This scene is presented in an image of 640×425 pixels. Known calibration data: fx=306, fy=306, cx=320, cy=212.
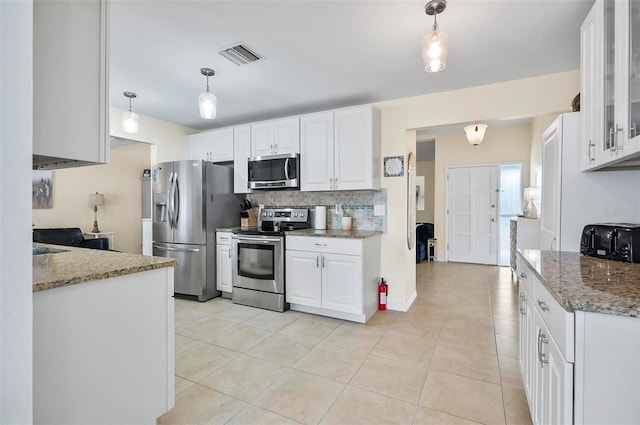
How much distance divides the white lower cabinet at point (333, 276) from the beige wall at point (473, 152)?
11.3 feet

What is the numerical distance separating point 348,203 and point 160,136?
2775 mm

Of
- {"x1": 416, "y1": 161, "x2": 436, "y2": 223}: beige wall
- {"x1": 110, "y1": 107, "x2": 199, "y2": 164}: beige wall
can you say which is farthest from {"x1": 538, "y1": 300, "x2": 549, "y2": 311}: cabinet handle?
{"x1": 416, "y1": 161, "x2": 436, "y2": 223}: beige wall

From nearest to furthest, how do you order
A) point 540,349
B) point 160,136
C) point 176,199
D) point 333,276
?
point 540,349
point 333,276
point 176,199
point 160,136

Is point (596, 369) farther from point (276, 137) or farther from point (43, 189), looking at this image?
point (43, 189)

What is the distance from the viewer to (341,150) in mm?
3402

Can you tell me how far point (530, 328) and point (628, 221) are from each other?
993 mm

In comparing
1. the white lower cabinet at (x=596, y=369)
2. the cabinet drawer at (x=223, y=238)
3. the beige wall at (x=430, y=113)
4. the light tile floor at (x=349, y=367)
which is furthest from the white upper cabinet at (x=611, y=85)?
the cabinet drawer at (x=223, y=238)

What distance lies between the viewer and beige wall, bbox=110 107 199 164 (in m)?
3.73

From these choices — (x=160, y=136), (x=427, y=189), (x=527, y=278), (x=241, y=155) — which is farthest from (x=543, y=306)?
(x=427, y=189)

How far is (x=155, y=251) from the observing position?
409 cm

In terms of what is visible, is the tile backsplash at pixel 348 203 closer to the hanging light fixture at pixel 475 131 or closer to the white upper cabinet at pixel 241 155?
the white upper cabinet at pixel 241 155

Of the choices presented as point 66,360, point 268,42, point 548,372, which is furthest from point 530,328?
point 268,42

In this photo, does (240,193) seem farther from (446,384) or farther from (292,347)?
(446,384)
